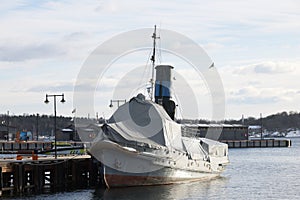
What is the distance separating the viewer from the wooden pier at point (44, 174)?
174 ft

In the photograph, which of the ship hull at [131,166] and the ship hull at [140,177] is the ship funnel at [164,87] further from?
the ship hull at [131,166]

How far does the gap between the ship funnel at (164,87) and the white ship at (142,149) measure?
5.62m

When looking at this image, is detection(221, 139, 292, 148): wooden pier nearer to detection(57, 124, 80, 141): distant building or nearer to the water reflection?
detection(57, 124, 80, 141): distant building

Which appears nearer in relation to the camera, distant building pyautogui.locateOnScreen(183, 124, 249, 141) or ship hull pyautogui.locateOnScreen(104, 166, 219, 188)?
ship hull pyautogui.locateOnScreen(104, 166, 219, 188)

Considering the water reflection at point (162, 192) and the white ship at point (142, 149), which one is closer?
the water reflection at point (162, 192)

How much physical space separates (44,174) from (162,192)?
1082cm

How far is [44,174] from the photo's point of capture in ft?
188

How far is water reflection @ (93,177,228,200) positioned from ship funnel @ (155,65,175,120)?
10124mm

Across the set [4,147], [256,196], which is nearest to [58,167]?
[256,196]

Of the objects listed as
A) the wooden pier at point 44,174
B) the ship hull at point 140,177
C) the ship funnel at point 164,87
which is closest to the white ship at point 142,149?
the ship hull at point 140,177

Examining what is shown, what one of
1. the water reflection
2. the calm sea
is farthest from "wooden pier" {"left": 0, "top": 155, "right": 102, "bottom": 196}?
the water reflection

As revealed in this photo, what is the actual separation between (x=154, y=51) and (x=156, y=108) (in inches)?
317

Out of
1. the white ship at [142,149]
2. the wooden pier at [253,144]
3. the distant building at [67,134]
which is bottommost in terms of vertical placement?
the wooden pier at [253,144]

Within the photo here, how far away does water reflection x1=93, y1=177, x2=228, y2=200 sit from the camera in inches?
2047
